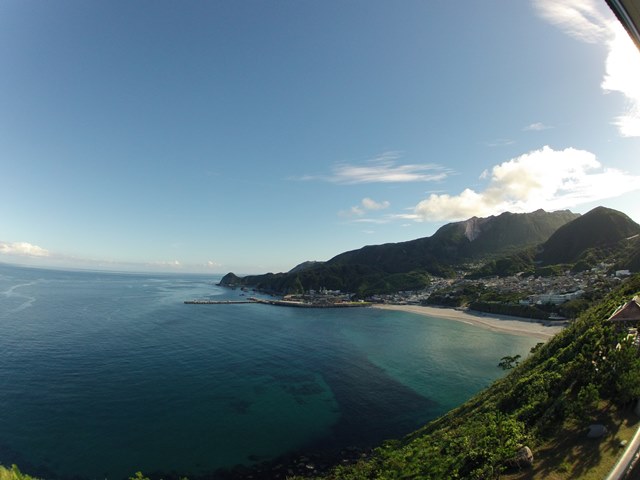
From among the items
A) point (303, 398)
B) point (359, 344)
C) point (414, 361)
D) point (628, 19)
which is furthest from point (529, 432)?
point (359, 344)

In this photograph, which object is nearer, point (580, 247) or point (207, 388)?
point (207, 388)

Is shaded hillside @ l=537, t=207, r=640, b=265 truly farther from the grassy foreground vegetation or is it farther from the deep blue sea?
the grassy foreground vegetation

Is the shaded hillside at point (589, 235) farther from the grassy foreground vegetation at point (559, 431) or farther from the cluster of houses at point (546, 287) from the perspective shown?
the grassy foreground vegetation at point (559, 431)

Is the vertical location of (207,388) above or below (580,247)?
below

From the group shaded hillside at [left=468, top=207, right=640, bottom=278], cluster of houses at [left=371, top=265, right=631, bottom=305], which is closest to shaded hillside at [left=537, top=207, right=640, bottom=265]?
shaded hillside at [left=468, top=207, right=640, bottom=278]

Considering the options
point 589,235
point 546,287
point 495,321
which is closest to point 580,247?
point 589,235

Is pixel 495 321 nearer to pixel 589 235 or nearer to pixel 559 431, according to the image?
pixel 559 431

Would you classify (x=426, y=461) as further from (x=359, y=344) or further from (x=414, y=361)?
(x=359, y=344)
